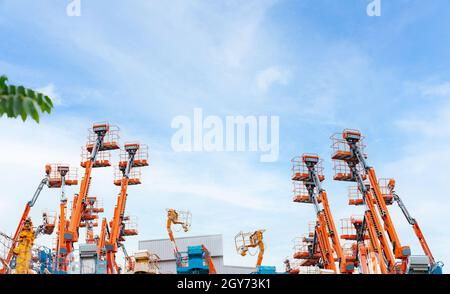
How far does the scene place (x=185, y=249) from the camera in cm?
6675

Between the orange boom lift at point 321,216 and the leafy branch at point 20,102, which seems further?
the orange boom lift at point 321,216

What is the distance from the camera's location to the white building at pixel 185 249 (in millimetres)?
64306

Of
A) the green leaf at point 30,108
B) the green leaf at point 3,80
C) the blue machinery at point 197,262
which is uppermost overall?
the green leaf at point 3,80

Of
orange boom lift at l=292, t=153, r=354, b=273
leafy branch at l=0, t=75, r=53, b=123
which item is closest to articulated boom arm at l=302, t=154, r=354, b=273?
orange boom lift at l=292, t=153, r=354, b=273

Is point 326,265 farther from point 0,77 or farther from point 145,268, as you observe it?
point 0,77

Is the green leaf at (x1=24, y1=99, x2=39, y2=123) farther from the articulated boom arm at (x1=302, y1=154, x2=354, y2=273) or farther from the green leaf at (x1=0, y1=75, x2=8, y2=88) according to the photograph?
the articulated boom arm at (x1=302, y1=154, x2=354, y2=273)

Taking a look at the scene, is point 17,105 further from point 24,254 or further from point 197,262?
point 197,262

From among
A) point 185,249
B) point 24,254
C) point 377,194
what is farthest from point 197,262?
point 185,249

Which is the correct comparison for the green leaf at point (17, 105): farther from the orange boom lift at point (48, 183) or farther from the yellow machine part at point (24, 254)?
the orange boom lift at point (48, 183)

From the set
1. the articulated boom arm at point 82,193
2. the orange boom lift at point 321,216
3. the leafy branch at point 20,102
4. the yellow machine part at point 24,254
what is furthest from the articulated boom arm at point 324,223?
the leafy branch at point 20,102

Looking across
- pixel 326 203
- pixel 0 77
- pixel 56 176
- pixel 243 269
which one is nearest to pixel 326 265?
pixel 326 203

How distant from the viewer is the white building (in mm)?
64306

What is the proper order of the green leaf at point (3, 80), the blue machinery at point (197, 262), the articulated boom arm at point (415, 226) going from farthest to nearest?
the articulated boom arm at point (415, 226)
the blue machinery at point (197, 262)
the green leaf at point (3, 80)
